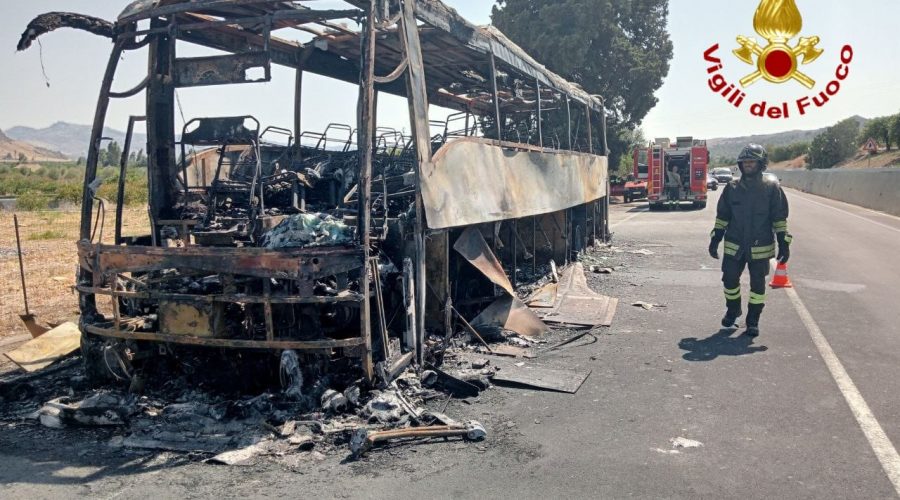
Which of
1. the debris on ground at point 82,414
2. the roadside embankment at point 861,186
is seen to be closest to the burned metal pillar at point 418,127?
the debris on ground at point 82,414

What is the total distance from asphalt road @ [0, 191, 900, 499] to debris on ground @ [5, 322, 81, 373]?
1552 mm

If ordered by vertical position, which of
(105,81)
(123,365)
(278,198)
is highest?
(105,81)

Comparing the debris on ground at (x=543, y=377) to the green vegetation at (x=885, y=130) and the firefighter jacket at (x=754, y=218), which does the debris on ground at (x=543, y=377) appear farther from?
the green vegetation at (x=885, y=130)

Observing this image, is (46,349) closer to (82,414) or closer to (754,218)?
(82,414)

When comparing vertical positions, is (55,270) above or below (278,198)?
below

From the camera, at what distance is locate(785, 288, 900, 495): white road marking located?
12.1ft

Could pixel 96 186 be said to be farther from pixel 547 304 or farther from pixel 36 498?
pixel 547 304

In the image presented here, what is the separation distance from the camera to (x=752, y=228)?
7.04 meters

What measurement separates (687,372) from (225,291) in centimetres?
387

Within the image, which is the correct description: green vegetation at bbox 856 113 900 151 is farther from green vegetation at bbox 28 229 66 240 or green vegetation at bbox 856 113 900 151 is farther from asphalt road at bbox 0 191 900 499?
green vegetation at bbox 28 229 66 240

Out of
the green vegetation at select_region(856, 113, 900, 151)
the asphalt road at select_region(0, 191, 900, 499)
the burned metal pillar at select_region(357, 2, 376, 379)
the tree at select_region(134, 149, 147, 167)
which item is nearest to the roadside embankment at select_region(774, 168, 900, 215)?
the green vegetation at select_region(856, 113, 900, 151)

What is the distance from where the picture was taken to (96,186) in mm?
5359

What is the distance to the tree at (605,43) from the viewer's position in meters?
29.4

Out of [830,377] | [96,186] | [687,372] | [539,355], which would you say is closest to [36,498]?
[96,186]
